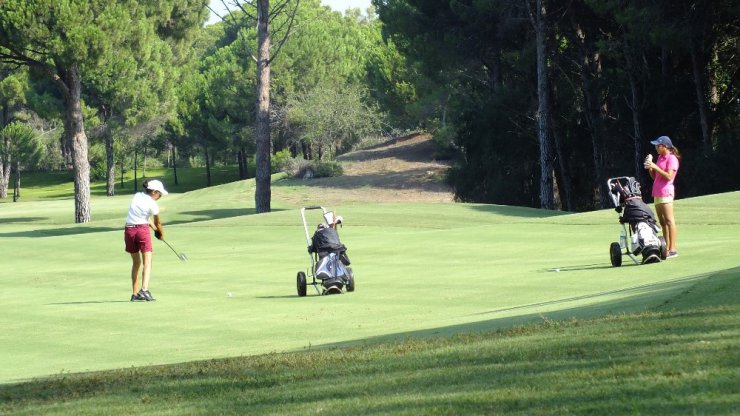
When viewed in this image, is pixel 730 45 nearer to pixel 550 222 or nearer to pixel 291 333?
pixel 550 222

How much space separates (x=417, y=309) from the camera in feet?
51.3

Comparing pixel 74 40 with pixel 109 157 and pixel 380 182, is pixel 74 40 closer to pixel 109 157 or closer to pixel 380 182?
pixel 380 182

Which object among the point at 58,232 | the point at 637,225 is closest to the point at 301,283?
the point at 637,225

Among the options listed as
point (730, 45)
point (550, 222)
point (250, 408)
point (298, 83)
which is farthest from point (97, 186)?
point (250, 408)

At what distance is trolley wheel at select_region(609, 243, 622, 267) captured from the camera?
60.2ft

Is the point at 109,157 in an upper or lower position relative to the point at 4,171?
upper

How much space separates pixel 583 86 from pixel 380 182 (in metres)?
18.8

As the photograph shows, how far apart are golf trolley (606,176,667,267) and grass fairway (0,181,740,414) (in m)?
0.30

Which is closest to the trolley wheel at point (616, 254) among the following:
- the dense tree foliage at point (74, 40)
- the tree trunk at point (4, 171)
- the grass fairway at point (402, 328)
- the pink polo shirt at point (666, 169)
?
the grass fairway at point (402, 328)

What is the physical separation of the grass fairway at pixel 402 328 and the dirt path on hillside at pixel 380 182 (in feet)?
102

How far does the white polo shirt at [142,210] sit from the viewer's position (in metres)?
18.4

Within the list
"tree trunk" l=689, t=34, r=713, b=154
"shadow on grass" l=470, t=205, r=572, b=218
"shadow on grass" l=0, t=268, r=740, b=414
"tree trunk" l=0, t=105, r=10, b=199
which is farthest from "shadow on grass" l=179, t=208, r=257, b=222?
"tree trunk" l=0, t=105, r=10, b=199

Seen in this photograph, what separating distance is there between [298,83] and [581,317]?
83.3 meters

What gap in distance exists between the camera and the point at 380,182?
65.6 meters
